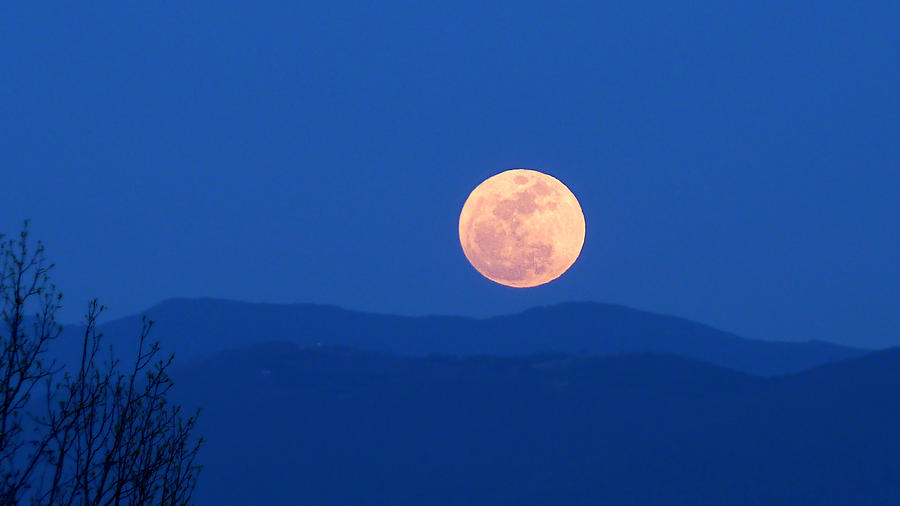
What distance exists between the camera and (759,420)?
570 feet

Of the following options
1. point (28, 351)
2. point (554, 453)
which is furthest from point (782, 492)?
point (28, 351)

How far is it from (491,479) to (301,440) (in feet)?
128

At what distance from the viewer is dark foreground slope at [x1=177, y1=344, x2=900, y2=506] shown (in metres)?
161

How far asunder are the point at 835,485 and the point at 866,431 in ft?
52.4

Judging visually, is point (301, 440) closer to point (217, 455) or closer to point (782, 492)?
point (217, 455)

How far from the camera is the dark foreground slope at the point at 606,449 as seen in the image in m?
161

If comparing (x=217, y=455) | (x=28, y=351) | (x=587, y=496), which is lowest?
(x=28, y=351)

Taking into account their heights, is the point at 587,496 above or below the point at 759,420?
below

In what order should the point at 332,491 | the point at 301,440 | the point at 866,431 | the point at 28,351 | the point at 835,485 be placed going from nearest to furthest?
the point at 28,351 < the point at 835,485 < the point at 866,431 < the point at 332,491 < the point at 301,440

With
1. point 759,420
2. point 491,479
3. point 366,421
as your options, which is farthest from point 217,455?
point 759,420

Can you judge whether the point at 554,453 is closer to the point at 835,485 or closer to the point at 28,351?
the point at 835,485

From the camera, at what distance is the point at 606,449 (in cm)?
17825

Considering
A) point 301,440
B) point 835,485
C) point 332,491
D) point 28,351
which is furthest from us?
point 301,440

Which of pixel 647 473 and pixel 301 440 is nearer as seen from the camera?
pixel 647 473
